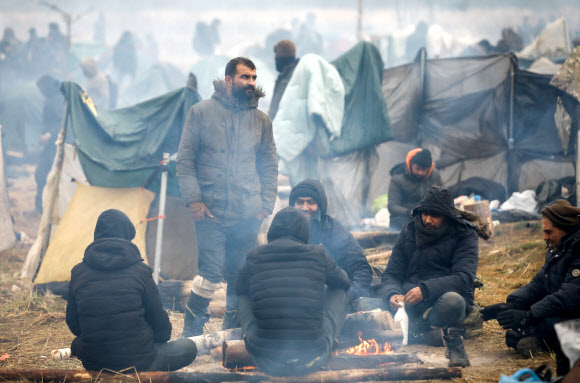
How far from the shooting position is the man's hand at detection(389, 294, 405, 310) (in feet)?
16.1

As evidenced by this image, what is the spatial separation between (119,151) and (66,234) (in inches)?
48.0

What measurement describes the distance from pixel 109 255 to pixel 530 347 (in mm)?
3159

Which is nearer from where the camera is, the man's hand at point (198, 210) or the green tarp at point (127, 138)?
the man's hand at point (198, 210)

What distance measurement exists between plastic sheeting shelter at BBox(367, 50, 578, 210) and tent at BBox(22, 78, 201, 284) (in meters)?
4.69

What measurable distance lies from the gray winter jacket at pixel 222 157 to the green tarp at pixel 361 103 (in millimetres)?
4610

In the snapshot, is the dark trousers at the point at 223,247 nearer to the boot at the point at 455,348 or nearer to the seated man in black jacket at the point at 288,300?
the seated man in black jacket at the point at 288,300

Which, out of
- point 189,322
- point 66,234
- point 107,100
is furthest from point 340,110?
point 107,100

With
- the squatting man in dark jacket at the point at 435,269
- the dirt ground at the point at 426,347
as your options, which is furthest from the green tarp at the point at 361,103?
the squatting man in dark jacket at the point at 435,269

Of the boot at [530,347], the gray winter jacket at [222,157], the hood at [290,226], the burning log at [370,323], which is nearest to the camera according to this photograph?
the hood at [290,226]

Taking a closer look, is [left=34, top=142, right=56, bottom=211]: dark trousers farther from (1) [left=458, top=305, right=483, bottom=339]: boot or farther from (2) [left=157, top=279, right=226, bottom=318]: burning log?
(1) [left=458, top=305, right=483, bottom=339]: boot

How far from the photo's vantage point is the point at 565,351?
350 cm

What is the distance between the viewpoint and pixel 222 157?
17.2 feet

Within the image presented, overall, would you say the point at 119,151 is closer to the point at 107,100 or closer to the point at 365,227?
the point at 365,227

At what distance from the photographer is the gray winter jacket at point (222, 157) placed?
520cm
